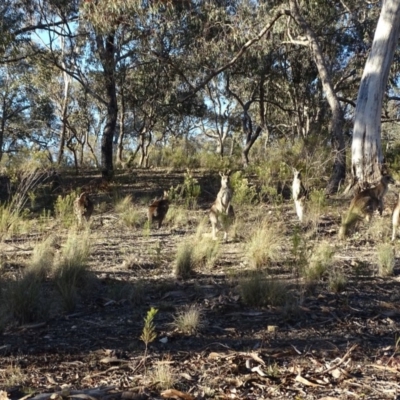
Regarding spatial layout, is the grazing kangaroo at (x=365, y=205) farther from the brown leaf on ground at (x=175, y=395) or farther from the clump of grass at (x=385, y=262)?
the brown leaf on ground at (x=175, y=395)

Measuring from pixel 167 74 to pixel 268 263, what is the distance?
16584 mm

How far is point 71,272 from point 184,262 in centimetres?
131

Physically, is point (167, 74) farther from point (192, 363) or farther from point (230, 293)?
point (192, 363)

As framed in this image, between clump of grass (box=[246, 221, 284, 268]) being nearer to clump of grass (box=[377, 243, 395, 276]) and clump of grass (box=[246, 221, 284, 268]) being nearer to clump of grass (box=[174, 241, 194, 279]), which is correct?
clump of grass (box=[174, 241, 194, 279])

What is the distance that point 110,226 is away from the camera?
1124 cm

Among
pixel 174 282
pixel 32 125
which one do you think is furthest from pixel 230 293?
pixel 32 125

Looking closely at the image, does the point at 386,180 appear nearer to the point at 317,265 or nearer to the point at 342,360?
the point at 317,265

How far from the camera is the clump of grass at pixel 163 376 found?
168 inches

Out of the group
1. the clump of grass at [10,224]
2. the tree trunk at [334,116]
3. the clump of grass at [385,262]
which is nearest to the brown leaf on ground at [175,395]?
the clump of grass at [385,262]

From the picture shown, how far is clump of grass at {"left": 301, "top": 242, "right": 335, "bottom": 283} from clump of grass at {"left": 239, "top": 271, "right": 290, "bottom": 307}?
1.64 feet

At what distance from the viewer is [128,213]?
11.6m

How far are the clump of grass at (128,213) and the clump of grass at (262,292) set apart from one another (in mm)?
5083

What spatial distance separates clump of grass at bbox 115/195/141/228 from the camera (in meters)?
11.2

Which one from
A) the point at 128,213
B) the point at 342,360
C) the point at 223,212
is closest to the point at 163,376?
the point at 342,360
